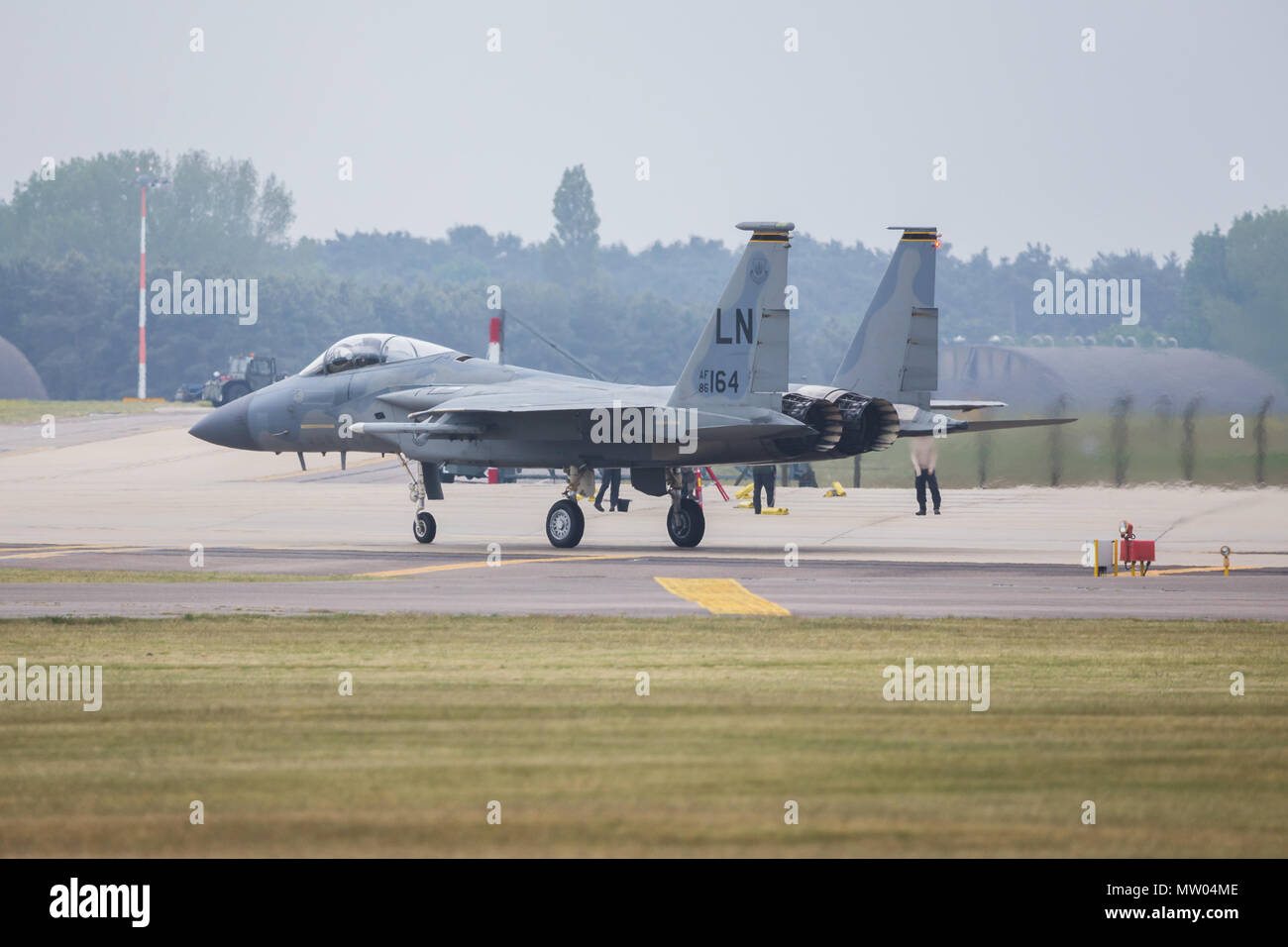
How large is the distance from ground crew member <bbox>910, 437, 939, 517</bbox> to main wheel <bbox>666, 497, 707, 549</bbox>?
906 cm

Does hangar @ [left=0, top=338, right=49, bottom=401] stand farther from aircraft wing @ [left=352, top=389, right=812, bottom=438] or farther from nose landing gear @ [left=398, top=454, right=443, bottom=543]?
aircraft wing @ [left=352, top=389, right=812, bottom=438]

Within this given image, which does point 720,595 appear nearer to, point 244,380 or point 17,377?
point 244,380

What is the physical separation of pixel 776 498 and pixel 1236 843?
3591cm

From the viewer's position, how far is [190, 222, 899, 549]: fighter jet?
25203mm

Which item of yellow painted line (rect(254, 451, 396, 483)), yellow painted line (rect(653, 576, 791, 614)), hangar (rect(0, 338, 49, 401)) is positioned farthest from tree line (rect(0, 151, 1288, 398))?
yellow painted line (rect(653, 576, 791, 614))

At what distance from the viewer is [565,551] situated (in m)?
27.2

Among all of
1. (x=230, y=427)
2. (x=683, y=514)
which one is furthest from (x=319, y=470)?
(x=683, y=514)

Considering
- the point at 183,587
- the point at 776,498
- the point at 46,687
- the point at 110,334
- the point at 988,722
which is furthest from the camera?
the point at 110,334

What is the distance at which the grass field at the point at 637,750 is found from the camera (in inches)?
295

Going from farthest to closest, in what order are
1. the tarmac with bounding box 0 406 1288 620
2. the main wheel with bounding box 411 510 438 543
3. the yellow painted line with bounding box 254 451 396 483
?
the yellow painted line with bounding box 254 451 396 483, the main wheel with bounding box 411 510 438 543, the tarmac with bounding box 0 406 1288 620

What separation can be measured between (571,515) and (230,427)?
7.10 m
